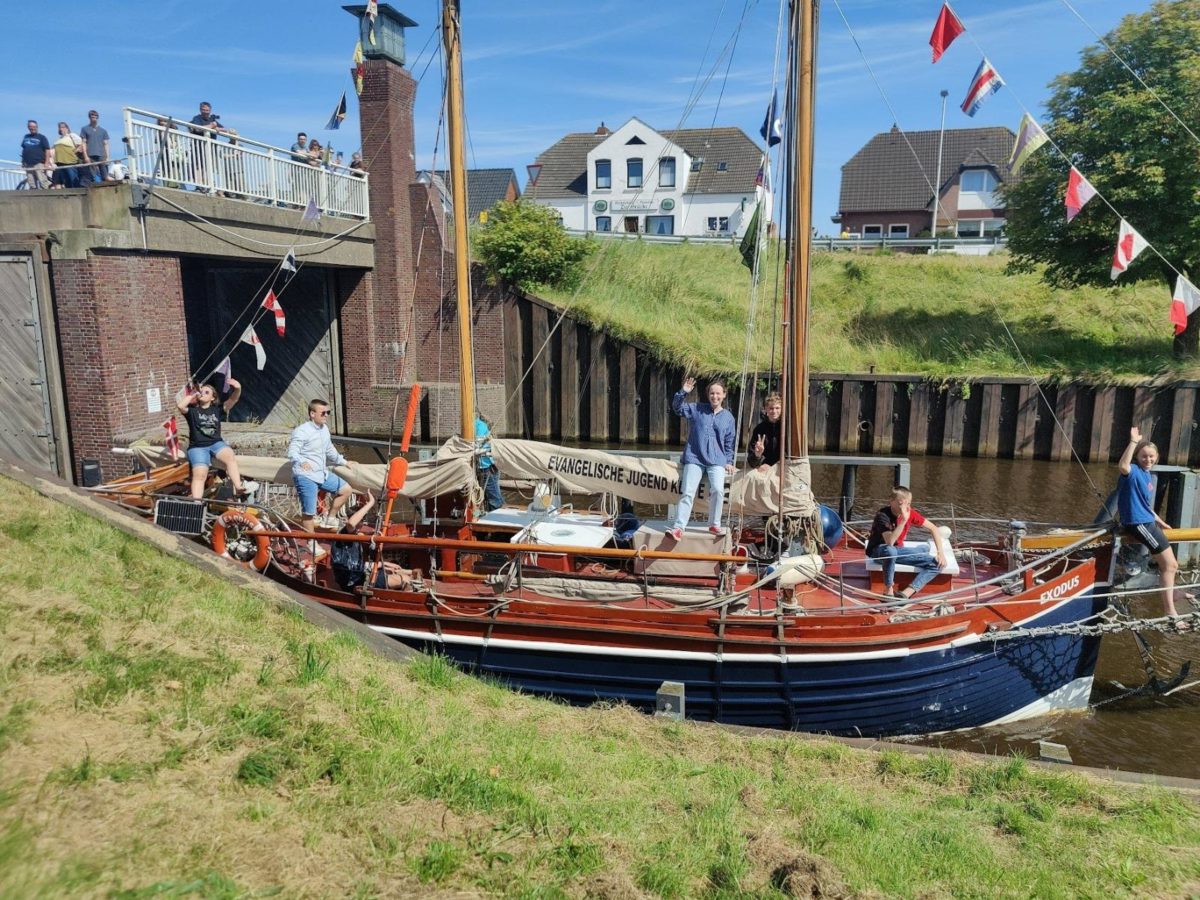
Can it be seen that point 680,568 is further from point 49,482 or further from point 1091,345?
point 1091,345

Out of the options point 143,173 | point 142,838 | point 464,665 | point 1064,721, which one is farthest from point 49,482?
point 1064,721

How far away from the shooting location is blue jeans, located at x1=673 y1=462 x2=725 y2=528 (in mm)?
9938

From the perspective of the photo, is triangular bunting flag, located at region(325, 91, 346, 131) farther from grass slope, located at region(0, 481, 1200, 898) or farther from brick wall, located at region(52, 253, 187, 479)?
grass slope, located at region(0, 481, 1200, 898)

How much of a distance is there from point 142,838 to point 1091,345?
91.1 feet

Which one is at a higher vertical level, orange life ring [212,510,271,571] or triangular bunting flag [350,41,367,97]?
triangular bunting flag [350,41,367,97]

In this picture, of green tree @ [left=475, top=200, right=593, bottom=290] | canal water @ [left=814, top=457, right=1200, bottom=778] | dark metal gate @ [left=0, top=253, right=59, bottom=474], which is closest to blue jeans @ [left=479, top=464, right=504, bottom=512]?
canal water @ [left=814, top=457, right=1200, bottom=778]

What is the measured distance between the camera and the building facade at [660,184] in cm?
5059

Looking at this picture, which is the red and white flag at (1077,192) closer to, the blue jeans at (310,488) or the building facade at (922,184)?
the blue jeans at (310,488)

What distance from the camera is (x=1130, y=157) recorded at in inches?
872

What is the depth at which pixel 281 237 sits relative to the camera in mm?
20328

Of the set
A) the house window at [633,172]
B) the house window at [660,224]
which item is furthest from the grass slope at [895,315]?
the house window at [633,172]

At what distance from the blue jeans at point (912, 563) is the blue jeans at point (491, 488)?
16.5 feet

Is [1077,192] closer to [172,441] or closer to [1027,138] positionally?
[1027,138]

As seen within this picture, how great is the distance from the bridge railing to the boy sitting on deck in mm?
13780
